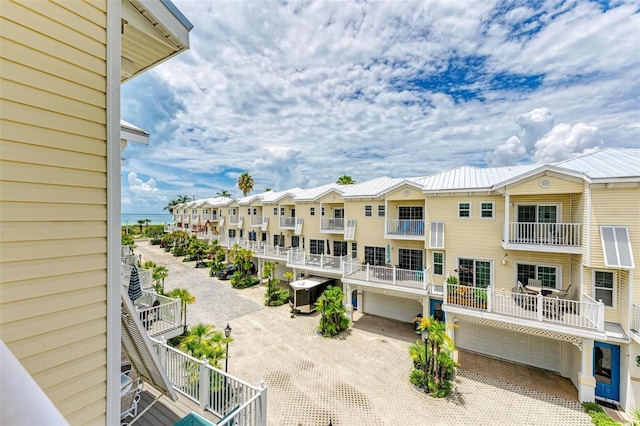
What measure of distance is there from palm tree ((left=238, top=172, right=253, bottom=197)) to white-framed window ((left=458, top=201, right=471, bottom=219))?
35.9 m

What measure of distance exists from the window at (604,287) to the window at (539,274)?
1532 millimetres

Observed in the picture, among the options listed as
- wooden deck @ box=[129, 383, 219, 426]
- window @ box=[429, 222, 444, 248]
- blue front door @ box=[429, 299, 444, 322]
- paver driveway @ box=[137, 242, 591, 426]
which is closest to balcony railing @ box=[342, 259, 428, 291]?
blue front door @ box=[429, 299, 444, 322]

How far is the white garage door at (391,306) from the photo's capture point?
16281 mm

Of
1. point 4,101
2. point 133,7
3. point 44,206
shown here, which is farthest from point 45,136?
point 133,7

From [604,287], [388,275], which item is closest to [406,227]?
[388,275]

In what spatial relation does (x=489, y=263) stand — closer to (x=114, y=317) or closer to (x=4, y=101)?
(x=114, y=317)

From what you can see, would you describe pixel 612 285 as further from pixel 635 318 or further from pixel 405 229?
pixel 405 229

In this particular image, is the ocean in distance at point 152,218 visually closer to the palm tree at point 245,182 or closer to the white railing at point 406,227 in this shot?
the palm tree at point 245,182

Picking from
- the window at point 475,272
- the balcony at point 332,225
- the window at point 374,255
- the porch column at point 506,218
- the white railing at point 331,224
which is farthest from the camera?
the white railing at point 331,224

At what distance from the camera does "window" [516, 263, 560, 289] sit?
12.0m

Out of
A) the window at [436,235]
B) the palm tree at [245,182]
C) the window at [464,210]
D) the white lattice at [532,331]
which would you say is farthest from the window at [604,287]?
the palm tree at [245,182]

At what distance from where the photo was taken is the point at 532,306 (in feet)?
36.3

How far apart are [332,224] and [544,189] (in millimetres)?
12873

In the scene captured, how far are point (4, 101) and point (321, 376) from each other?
39.8 feet
